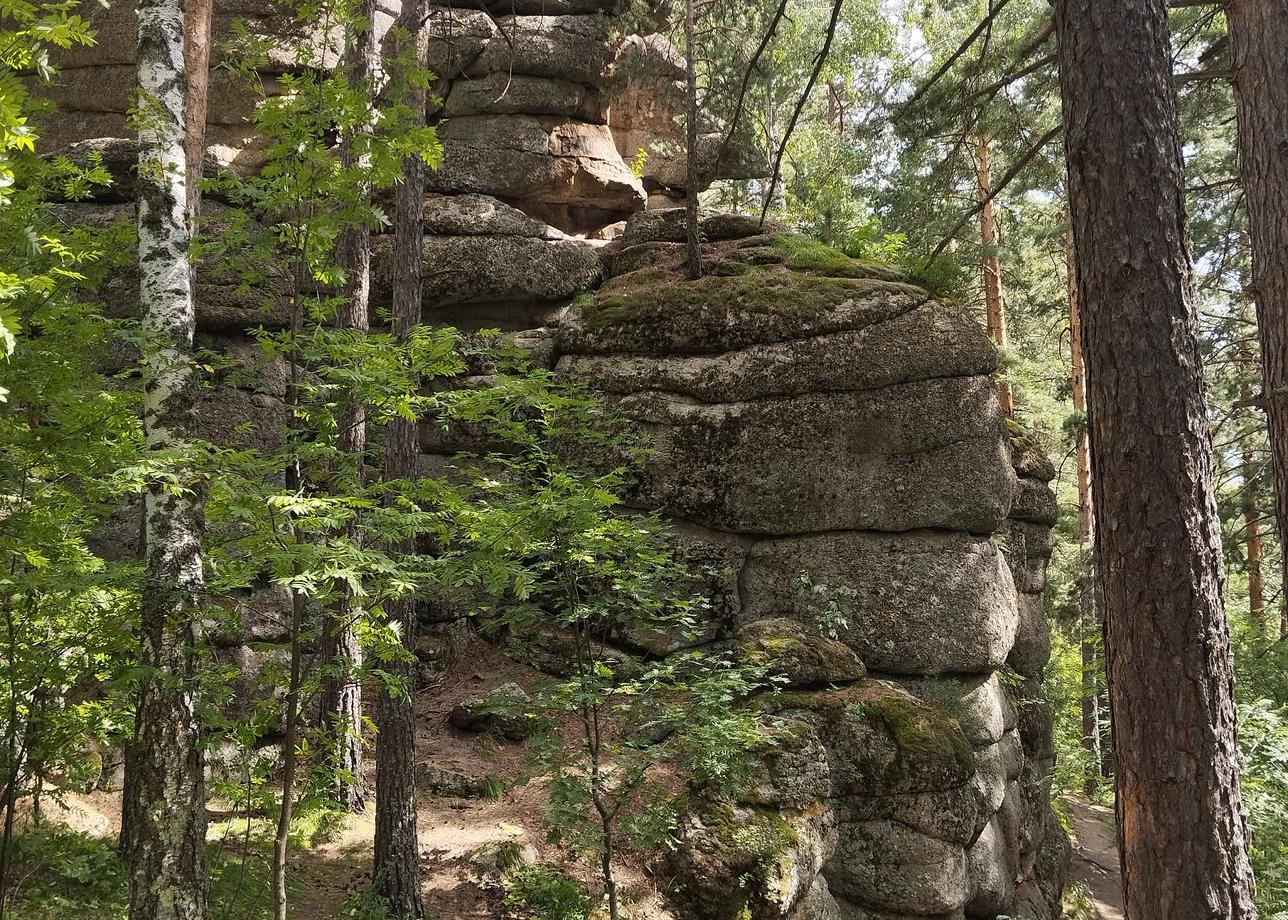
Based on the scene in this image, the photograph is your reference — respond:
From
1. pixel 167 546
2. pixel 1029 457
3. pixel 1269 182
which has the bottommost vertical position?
pixel 167 546

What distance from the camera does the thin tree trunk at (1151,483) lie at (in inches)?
156

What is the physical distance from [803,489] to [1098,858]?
10.2 metres

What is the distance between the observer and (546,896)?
23.3 feet

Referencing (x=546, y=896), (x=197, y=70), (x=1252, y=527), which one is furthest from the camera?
(x=1252, y=527)

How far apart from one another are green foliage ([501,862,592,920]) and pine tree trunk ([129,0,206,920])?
2971 millimetres

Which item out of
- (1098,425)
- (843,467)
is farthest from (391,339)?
(843,467)

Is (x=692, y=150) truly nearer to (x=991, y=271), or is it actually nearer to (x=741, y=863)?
(x=991, y=271)

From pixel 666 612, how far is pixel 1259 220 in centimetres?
696

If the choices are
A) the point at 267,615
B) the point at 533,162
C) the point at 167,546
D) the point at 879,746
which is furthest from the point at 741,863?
the point at 533,162

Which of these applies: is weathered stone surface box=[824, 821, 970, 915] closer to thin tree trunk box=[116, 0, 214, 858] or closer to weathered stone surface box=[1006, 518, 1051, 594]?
weathered stone surface box=[1006, 518, 1051, 594]

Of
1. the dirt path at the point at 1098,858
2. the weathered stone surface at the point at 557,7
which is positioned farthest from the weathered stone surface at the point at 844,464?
the weathered stone surface at the point at 557,7

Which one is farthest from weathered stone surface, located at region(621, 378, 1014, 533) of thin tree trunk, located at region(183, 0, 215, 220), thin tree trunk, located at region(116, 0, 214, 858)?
thin tree trunk, located at region(183, 0, 215, 220)

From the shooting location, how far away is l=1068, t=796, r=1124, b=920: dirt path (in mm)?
13289

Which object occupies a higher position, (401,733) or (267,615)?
(267,615)
